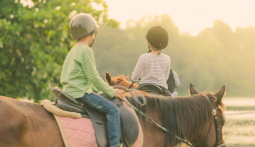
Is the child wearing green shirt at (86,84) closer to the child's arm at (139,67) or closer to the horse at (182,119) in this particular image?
the horse at (182,119)

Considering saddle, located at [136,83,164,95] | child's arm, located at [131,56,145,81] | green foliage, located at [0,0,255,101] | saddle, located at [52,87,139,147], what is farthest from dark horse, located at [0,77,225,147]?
green foliage, located at [0,0,255,101]

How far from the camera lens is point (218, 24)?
59.1m

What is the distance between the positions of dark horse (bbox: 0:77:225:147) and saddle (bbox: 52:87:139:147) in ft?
0.71

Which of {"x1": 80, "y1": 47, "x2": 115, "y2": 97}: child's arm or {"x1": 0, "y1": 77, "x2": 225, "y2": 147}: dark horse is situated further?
{"x1": 80, "y1": 47, "x2": 115, "y2": 97}: child's arm

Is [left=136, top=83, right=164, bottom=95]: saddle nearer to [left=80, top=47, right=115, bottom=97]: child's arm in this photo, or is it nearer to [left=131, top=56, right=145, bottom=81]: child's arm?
[left=131, top=56, right=145, bottom=81]: child's arm

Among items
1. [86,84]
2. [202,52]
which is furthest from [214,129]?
[202,52]

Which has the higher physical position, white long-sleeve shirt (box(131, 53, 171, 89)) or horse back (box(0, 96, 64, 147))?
white long-sleeve shirt (box(131, 53, 171, 89))

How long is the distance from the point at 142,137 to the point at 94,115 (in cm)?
64

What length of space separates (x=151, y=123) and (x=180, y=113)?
17.1 inches

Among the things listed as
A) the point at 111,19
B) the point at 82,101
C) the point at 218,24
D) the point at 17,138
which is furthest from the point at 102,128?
the point at 218,24

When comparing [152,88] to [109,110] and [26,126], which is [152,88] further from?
[26,126]

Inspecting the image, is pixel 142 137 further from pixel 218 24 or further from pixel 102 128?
A: pixel 218 24

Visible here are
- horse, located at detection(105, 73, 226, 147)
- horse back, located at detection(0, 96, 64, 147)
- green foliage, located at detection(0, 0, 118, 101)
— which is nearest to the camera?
horse back, located at detection(0, 96, 64, 147)

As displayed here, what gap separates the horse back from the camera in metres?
2.68
